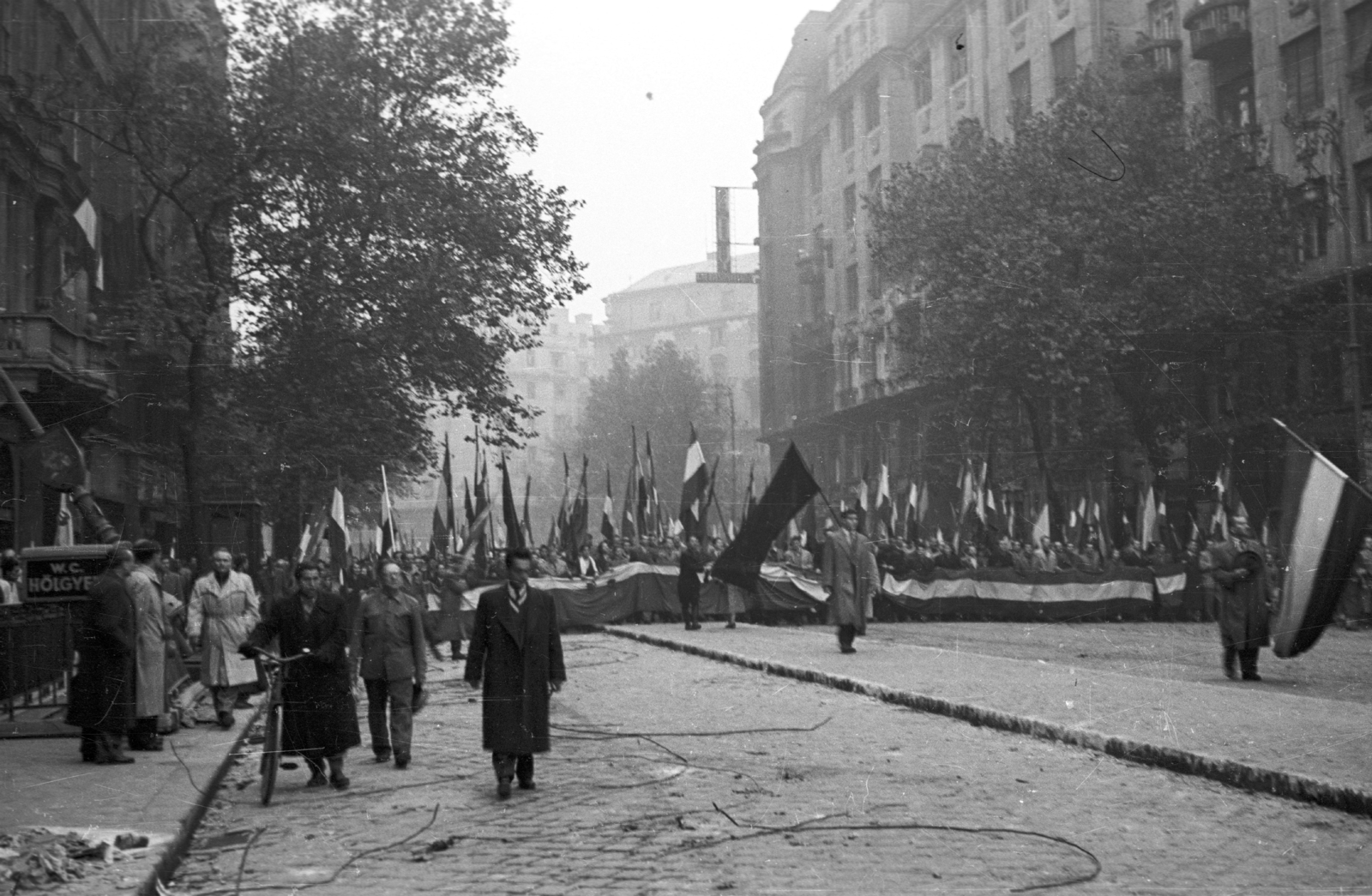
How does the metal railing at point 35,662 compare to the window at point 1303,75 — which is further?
the window at point 1303,75

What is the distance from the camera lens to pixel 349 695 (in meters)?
10.1

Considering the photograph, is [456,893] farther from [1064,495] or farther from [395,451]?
[1064,495]

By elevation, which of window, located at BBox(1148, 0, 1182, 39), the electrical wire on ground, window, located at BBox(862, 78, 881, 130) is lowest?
the electrical wire on ground

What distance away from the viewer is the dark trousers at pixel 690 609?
27.9 metres

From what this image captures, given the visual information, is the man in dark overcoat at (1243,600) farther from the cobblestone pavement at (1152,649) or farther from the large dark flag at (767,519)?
the large dark flag at (767,519)

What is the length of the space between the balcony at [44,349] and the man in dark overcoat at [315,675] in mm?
13993

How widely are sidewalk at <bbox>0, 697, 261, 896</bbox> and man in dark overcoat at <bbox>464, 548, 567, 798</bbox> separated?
1889 millimetres

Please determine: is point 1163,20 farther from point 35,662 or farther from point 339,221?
point 35,662

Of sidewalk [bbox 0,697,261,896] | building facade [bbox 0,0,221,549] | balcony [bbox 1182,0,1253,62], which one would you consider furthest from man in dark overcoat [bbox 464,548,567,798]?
balcony [bbox 1182,0,1253,62]

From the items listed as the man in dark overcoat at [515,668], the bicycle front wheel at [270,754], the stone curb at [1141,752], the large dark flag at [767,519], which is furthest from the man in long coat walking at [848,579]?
the bicycle front wheel at [270,754]

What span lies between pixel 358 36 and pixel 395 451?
924 centimetres

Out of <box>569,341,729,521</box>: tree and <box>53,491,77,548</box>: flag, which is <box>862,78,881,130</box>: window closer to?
<box>569,341,729,521</box>: tree

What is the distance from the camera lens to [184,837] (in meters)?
7.85

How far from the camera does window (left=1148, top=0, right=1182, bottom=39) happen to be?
38.1 m
